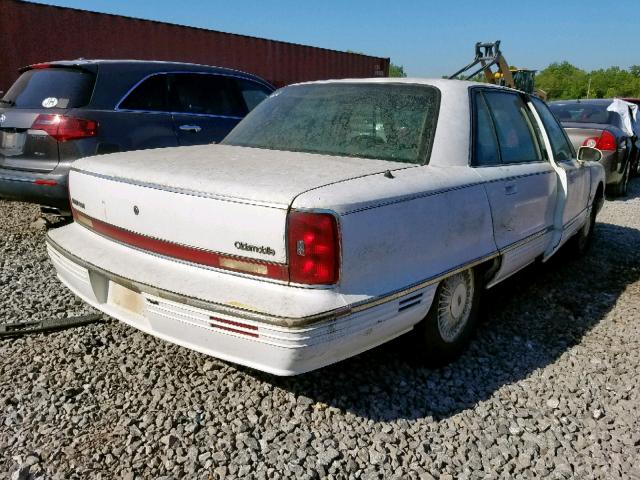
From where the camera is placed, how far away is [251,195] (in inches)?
76.7

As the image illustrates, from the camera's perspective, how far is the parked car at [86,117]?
4156 mm

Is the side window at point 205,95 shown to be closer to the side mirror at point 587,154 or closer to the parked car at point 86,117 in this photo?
the parked car at point 86,117

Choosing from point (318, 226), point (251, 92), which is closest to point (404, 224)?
point (318, 226)

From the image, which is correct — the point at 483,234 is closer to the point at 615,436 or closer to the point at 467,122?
the point at 467,122

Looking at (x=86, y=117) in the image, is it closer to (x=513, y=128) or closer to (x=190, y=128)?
(x=190, y=128)

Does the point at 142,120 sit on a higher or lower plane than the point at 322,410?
higher

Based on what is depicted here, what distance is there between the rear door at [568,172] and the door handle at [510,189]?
912 mm

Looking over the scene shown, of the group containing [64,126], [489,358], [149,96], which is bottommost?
[489,358]

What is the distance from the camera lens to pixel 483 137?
2906 millimetres

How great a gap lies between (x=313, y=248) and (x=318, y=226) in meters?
0.08

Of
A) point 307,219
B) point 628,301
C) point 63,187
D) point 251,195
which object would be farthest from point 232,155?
point 628,301

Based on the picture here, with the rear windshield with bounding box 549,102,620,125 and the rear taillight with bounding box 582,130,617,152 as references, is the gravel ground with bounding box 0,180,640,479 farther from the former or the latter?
the rear windshield with bounding box 549,102,620,125

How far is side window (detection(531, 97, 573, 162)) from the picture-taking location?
380 cm

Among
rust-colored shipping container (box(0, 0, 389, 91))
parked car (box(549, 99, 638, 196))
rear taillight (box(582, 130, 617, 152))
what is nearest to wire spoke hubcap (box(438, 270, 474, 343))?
parked car (box(549, 99, 638, 196))
